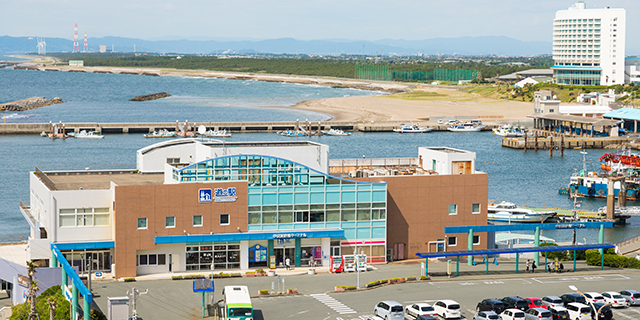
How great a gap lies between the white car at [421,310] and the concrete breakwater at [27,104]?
150 metres

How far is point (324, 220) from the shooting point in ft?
138

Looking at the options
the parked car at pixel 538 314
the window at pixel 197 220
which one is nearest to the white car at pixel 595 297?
the parked car at pixel 538 314

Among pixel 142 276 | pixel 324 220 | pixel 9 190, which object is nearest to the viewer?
pixel 142 276

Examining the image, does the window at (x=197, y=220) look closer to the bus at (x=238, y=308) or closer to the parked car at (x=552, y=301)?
the bus at (x=238, y=308)

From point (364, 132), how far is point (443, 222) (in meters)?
95.7

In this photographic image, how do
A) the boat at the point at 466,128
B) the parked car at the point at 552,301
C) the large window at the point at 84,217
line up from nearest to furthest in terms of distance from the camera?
the parked car at the point at 552,301 → the large window at the point at 84,217 → the boat at the point at 466,128

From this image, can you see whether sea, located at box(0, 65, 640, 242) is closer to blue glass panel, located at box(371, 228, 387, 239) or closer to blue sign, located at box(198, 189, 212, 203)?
blue sign, located at box(198, 189, 212, 203)

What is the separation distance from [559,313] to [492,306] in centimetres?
265

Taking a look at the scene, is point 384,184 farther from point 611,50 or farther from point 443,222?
point 611,50

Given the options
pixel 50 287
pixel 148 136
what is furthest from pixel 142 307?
pixel 148 136

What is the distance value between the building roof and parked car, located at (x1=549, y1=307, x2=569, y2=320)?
352 feet

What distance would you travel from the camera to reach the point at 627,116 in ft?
437

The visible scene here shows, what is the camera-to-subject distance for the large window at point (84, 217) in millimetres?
39344

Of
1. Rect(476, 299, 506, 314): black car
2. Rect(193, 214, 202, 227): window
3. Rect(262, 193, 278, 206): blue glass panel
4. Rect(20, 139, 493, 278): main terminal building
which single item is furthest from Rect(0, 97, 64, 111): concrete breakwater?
Rect(476, 299, 506, 314): black car
